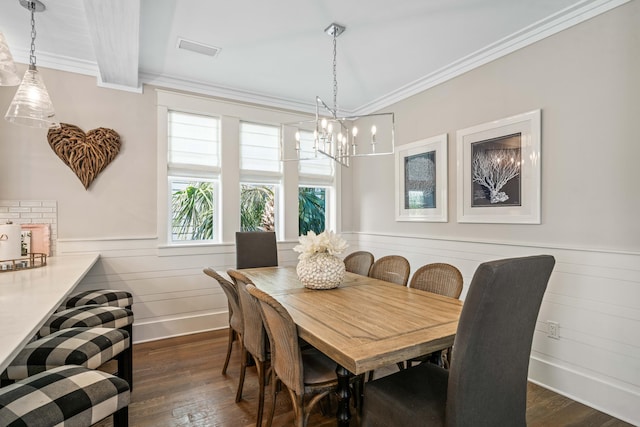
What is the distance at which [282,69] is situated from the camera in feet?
11.2

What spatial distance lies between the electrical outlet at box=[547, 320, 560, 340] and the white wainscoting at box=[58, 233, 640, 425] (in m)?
0.03

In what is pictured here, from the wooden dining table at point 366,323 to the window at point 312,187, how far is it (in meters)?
2.18

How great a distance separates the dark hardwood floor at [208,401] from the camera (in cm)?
212

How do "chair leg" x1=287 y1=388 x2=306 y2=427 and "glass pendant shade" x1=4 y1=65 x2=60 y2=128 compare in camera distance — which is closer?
"chair leg" x1=287 y1=388 x2=306 y2=427

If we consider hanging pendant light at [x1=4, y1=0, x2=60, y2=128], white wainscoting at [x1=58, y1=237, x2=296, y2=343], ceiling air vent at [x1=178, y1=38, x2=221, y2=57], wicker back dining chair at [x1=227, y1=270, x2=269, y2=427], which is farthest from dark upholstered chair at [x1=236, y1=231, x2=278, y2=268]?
hanging pendant light at [x1=4, y1=0, x2=60, y2=128]

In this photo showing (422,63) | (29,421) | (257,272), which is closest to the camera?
(29,421)

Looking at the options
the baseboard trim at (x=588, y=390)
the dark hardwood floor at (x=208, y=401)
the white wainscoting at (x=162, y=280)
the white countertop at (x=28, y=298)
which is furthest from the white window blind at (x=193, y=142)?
the baseboard trim at (x=588, y=390)

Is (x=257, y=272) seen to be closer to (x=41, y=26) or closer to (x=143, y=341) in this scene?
(x=143, y=341)

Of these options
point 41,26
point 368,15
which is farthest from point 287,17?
point 41,26

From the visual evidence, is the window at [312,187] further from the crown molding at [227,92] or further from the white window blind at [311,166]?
the crown molding at [227,92]

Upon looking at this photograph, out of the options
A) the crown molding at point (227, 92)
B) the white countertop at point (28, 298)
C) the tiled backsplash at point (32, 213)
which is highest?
the crown molding at point (227, 92)

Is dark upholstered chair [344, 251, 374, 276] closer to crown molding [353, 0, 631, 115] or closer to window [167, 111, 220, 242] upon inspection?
window [167, 111, 220, 242]

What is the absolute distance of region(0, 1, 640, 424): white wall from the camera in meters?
2.21

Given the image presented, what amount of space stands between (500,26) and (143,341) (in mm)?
4352
